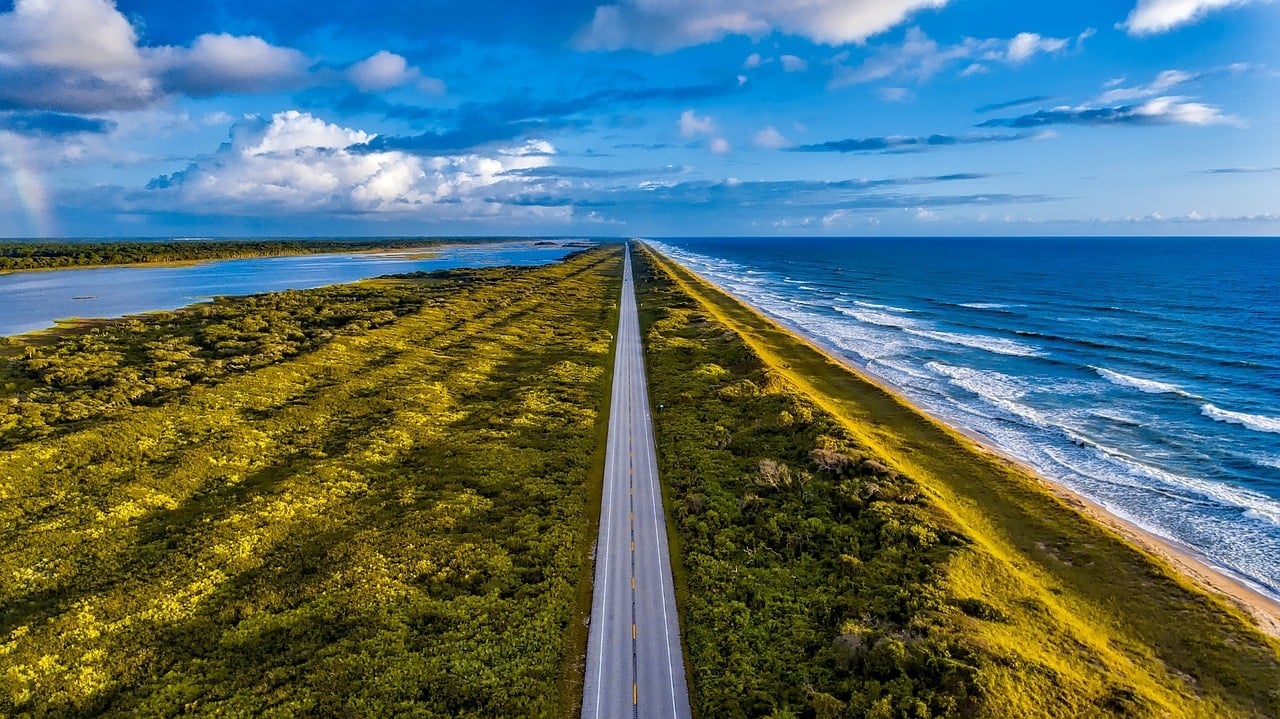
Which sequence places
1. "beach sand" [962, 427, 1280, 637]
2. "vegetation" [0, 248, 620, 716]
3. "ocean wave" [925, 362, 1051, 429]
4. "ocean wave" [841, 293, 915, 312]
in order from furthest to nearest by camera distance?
"ocean wave" [841, 293, 915, 312] < "ocean wave" [925, 362, 1051, 429] < "beach sand" [962, 427, 1280, 637] < "vegetation" [0, 248, 620, 716]

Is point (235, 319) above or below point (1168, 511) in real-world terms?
above

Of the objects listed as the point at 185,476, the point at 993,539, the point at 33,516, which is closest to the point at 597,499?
Result: the point at 993,539

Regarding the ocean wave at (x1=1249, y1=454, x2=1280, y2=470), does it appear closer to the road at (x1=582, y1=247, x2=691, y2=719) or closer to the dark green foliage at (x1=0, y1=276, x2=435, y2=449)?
the road at (x1=582, y1=247, x2=691, y2=719)

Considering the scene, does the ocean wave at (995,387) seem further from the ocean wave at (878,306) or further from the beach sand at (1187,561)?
the ocean wave at (878,306)

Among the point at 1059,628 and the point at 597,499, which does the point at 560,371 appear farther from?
the point at 1059,628

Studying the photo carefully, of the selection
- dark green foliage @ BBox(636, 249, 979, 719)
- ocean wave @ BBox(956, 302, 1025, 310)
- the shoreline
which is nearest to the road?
dark green foliage @ BBox(636, 249, 979, 719)

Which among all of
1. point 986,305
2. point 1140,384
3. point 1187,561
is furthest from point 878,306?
point 1187,561
